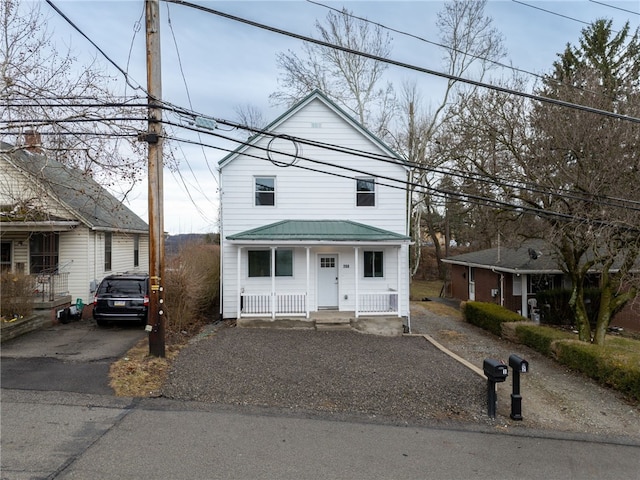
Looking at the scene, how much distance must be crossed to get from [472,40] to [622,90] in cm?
1432

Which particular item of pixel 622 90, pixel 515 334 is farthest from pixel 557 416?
pixel 622 90

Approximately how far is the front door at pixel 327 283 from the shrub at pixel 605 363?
6987 millimetres

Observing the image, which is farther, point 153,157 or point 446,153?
point 446,153

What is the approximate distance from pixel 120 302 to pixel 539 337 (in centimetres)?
1248

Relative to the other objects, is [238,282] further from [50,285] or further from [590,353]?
[590,353]

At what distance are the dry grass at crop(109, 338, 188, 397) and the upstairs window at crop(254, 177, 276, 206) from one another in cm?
692

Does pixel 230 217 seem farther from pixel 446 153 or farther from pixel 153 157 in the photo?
pixel 446 153

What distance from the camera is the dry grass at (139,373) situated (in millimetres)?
6847

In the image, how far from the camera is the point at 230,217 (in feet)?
47.5

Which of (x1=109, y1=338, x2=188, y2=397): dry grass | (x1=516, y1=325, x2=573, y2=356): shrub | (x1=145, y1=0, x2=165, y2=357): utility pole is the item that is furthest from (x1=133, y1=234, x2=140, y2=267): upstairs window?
(x1=516, y1=325, x2=573, y2=356): shrub

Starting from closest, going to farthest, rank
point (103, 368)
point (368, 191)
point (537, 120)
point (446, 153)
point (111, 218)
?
point (103, 368) → point (537, 120) → point (368, 191) → point (111, 218) → point (446, 153)

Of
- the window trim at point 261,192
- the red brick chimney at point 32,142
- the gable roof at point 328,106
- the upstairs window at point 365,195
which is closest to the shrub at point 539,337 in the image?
the upstairs window at point 365,195

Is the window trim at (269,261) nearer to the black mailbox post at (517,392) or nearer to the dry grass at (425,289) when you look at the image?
the black mailbox post at (517,392)

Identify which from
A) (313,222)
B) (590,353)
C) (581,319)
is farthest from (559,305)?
(313,222)
